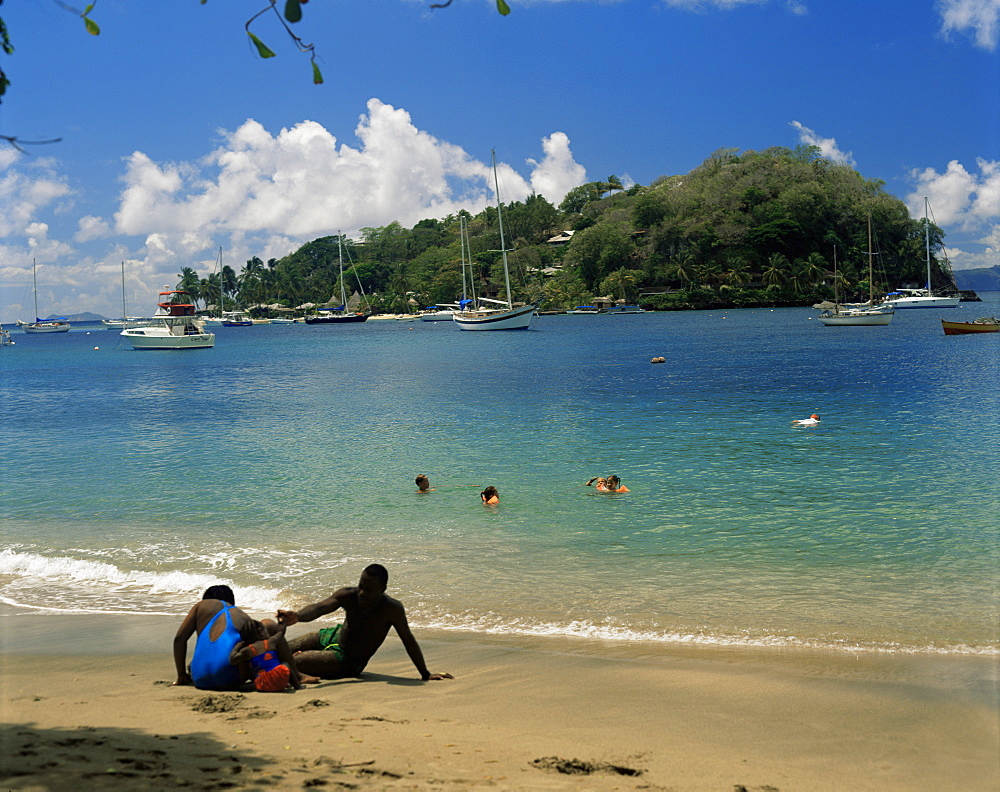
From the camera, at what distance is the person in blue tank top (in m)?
6.50

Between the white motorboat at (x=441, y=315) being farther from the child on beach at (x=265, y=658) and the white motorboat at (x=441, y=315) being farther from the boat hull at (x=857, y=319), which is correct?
the child on beach at (x=265, y=658)

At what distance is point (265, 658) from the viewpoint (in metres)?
6.53

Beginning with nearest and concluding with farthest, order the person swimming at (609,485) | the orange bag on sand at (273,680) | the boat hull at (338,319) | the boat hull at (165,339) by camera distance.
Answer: the orange bag on sand at (273,680)
the person swimming at (609,485)
the boat hull at (165,339)
the boat hull at (338,319)

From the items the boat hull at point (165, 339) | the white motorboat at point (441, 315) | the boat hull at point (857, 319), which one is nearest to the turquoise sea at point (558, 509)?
the boat hull at point (857, 319)

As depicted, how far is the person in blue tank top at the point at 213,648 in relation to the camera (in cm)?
650

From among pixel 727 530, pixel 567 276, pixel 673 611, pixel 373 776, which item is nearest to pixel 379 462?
pixel 727 530

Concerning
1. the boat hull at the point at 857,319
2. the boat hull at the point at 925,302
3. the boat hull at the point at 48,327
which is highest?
the boat hull at the point at 48,327

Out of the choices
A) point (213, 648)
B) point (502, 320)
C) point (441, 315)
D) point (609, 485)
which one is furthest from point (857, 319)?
point (441, 315)

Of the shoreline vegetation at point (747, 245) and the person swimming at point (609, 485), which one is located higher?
the shoreline vegetation at point (747, 245)

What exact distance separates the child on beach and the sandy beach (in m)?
0.14

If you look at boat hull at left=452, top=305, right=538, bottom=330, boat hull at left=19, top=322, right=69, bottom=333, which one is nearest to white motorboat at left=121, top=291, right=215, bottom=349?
boat hull at left=452, top=305, right=538, bottom=330

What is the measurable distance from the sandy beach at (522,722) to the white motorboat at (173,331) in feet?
266

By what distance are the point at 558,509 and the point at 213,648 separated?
816 centimetres

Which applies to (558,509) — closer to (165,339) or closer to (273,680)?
(273,680)
